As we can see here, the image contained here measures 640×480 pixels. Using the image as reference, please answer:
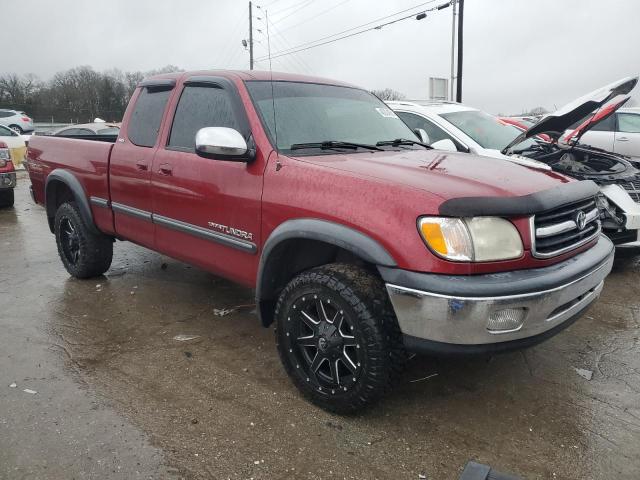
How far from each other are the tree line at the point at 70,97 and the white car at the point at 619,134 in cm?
3411

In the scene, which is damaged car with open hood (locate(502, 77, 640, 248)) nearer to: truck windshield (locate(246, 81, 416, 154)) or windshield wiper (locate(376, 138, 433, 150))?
windshield wiper (locate(376, 138, 433, 150))

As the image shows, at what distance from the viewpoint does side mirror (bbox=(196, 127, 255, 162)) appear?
293 centimetres

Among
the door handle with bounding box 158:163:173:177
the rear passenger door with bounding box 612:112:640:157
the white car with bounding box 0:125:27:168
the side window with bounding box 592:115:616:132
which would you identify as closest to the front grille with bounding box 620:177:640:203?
the door handle with bounding box 158:163:173:177

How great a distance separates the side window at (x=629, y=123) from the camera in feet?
34.3

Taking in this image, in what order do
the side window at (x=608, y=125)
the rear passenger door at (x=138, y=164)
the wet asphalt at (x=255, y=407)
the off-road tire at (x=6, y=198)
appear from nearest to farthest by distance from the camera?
1. the wet asphalt at (x=255, y=407)
2. the rear passenger door at (x=138, y=164)
3. the off-road tire at (x=6, y=198)
4. the side window at (x=608, y=125)

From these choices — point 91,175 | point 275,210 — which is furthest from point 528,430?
point 91,175

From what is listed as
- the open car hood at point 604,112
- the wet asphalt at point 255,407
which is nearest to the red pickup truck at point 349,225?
the wet asphalt at point 255,407

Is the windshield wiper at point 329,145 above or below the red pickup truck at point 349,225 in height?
above

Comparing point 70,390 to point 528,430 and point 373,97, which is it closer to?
point 528,430

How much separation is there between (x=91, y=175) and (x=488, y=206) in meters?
3.54

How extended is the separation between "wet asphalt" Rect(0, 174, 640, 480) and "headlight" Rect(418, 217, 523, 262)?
960 millimetres

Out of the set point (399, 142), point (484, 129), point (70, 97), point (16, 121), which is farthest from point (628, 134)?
point (70, 97)

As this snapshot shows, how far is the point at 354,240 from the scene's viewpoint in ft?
8.11

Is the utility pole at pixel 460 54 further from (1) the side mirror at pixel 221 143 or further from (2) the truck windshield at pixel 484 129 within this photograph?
(1) the side mirror at pixel 221 143
